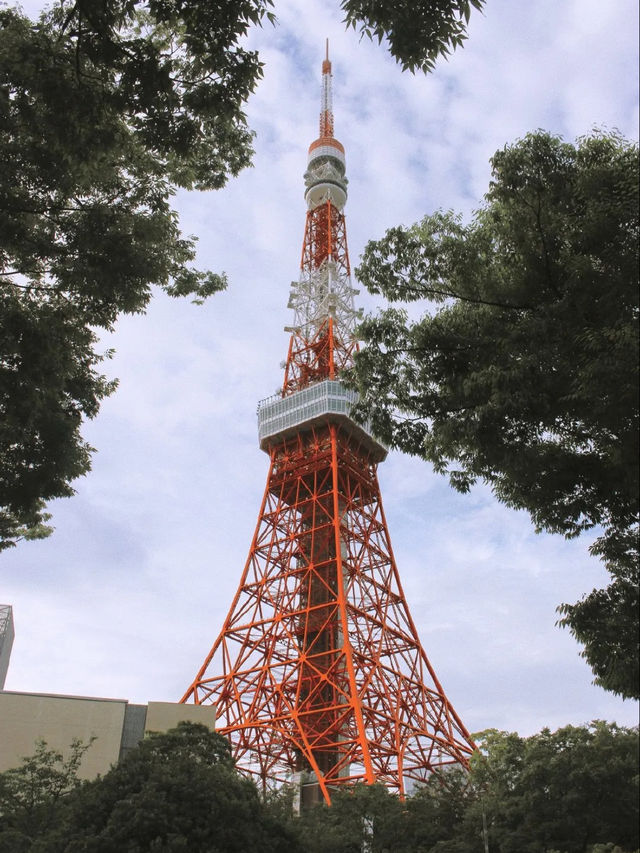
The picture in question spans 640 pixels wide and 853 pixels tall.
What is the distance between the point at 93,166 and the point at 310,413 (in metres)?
27.0

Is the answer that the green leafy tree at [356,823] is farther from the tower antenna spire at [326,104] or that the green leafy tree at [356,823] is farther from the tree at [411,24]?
the tower antenna spire at [326,104]

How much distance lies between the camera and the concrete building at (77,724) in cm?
2425

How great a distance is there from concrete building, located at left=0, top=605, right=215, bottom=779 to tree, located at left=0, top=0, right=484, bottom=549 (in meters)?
16.4

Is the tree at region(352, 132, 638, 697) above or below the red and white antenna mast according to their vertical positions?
below

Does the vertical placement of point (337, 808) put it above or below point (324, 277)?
below

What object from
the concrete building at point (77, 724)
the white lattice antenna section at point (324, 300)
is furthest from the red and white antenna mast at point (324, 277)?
the concrete building at point (77, 724)

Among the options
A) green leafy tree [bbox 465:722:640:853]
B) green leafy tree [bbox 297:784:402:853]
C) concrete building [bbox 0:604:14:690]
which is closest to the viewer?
green leafy tree [bbox 465:722:640:853]

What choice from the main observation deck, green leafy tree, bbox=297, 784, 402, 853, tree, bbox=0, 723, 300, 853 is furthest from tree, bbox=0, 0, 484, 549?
the main observation deck

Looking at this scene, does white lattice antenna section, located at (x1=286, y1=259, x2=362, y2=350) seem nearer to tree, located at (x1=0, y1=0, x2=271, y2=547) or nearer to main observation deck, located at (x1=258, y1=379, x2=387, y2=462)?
main observation deck, located at (x1=258, y1=379, x2=387, y2=462)

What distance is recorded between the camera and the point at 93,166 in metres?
7.60

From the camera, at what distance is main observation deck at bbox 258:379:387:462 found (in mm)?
34000

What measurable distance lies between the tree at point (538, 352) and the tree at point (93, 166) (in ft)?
7.38

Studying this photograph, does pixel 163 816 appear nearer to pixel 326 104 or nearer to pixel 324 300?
pixel 324 300

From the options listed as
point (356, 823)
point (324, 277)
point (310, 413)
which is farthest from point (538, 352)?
point (324, 277)
